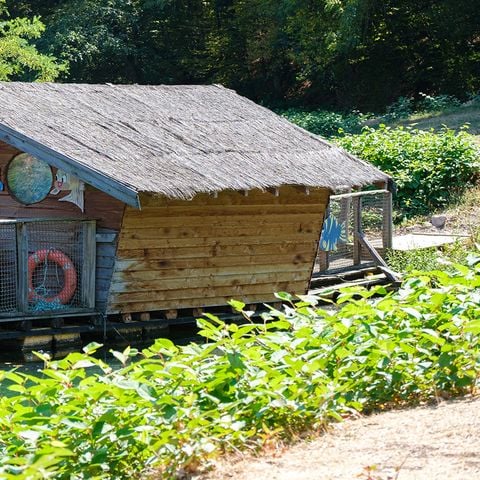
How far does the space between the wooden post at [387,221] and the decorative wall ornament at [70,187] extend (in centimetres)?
632

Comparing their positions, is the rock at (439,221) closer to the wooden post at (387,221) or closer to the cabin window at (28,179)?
the wooden post at (387,221)

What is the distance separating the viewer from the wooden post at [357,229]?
18625mm

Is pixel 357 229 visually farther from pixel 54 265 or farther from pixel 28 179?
pixel 54 265

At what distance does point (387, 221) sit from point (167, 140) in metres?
5.24

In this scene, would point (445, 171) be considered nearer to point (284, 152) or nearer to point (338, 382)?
point (284, 152)

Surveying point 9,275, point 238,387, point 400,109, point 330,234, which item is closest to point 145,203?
point 9,275

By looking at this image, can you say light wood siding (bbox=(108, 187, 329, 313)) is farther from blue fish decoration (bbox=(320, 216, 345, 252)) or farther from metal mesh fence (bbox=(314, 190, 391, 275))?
metal mesh fence (bbox=(314, 190, 391, 275))

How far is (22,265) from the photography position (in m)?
14.0

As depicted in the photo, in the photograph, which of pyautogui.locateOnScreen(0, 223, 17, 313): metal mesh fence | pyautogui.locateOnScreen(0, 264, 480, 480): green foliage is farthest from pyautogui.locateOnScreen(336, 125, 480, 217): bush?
pyautogui.locateOnScreen(0, 264, 480, 480): green foliage

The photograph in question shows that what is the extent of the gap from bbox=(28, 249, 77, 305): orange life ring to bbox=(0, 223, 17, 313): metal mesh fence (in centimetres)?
23

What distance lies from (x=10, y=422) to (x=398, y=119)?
96.7 ft

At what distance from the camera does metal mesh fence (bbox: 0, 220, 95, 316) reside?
14094mm

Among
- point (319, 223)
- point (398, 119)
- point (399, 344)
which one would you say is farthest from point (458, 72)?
point (399, 344)

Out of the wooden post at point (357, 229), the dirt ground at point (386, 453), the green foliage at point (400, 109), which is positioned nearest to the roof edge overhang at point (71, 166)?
the wooden post at point (357, 229)
